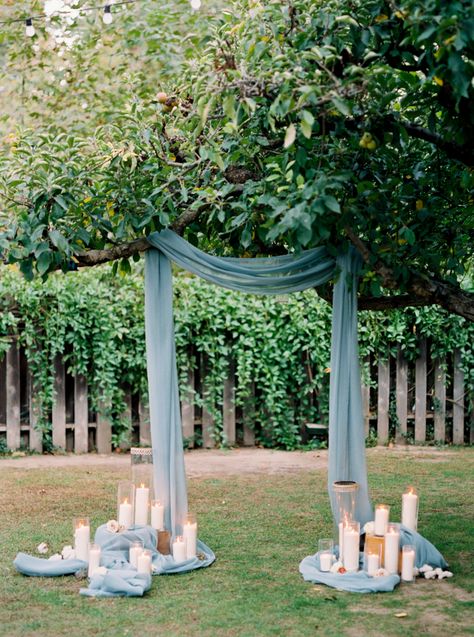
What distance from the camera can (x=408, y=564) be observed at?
488 centimetres

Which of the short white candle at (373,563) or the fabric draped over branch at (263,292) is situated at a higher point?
the fabric draped over branch at (263,292)

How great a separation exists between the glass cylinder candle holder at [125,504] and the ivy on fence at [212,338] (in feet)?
11.2

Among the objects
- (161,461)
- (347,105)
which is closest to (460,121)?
(347,105)

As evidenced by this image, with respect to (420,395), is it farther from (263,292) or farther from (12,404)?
(263,292)

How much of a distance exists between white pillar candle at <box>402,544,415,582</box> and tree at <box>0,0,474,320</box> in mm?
1369

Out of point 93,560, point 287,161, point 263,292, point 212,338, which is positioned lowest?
point 93,560

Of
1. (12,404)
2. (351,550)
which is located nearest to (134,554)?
(351,550)

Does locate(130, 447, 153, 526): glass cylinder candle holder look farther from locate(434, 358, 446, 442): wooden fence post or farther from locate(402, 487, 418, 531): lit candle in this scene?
locate(434, 358, 446, 442): wooden fence post

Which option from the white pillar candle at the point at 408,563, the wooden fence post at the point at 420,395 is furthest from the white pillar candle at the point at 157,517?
the wooden fence post at the point at 420,395

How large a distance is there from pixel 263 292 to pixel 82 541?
72.2 inches

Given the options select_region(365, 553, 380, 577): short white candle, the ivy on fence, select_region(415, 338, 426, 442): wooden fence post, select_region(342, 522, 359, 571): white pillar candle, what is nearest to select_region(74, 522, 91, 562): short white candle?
select_region(342, 522, 359, 571): white pillar candle

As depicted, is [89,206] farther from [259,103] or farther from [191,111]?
[259,103]

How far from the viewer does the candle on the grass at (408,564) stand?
4.87m

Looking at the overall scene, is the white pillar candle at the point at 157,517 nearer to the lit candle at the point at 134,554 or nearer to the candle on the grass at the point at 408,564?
the lit candle at the point at 134,554
